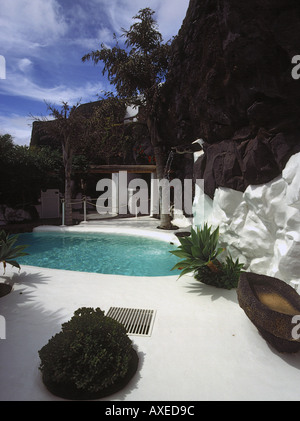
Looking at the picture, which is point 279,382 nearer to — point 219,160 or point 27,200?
point 219,160

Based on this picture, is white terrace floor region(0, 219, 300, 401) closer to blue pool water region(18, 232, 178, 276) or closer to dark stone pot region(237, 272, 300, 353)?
dark stone pot region(237, 272, 300, 353)

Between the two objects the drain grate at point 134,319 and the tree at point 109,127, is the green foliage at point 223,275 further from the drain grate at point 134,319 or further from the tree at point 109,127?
the tree at point 109,127

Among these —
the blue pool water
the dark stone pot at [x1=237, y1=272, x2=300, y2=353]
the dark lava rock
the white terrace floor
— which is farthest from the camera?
the blue pool water

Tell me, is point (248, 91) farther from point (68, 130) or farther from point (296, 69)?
point (68, 130)

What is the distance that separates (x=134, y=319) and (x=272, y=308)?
81.7 inches

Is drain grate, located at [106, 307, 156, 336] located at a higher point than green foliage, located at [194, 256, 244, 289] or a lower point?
lower

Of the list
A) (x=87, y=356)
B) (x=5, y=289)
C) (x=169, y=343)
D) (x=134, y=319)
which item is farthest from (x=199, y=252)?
(x=5, y=289)

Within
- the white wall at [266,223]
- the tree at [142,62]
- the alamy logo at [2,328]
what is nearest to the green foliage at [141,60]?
the tree at [142,62]

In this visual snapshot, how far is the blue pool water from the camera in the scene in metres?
7.98

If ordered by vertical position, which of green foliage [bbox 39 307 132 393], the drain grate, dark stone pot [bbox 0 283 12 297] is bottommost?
the drain grate

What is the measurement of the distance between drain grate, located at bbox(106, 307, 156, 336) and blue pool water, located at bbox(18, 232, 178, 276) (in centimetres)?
301

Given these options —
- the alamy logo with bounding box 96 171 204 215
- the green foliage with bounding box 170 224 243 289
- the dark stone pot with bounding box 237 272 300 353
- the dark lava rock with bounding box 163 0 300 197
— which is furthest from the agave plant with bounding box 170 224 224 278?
the alamy logo with bounding box 96 171 204 215

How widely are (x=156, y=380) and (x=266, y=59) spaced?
17.9 ft

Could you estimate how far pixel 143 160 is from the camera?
2075 cm
